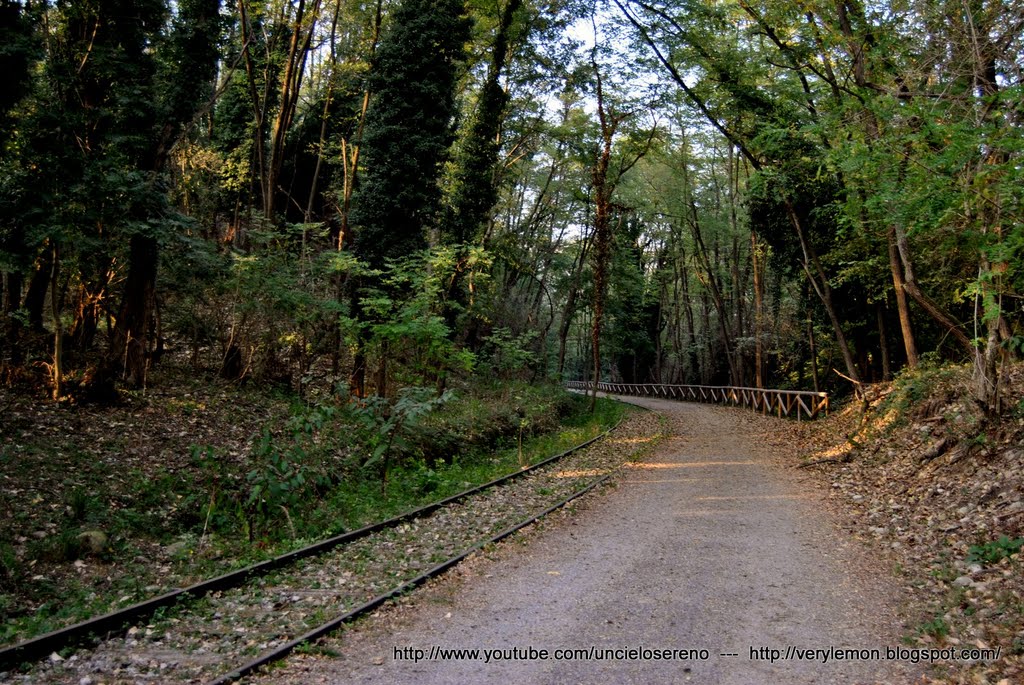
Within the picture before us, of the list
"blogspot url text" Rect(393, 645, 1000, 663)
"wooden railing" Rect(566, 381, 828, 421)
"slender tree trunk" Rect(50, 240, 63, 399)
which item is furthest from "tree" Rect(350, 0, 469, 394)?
"wooden railing" Rect(566, 381, 828, 421)

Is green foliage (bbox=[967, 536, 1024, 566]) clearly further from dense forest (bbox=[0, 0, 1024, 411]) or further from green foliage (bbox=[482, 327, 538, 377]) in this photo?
green foliage (bbox=[482, 327, 538, 377])

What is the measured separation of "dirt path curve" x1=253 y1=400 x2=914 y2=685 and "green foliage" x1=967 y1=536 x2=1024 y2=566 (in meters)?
0.85

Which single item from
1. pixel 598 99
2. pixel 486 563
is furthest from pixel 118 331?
pixel 598 99

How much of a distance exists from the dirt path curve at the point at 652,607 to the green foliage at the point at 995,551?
0.85 m

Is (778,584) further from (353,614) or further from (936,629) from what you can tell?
(353,614)

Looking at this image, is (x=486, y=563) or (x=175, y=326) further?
(x=175, y=326)

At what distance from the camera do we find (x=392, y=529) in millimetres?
7879

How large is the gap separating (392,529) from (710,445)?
10.1 meters

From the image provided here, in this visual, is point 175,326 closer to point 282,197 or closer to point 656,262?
point 282,197

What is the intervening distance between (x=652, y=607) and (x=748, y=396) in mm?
22972

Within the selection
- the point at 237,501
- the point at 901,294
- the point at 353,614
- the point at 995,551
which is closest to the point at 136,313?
the point at 237,501

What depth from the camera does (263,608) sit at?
536 centimetres

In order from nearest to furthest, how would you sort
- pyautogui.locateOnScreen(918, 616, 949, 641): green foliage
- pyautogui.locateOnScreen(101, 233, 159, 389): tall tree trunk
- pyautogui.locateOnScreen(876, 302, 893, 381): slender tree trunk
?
pyautogui.locateOnScreen(918, 616, 949, 641): green foliage, pyautogui.locateOnScreen(101, 233, 159, 389): tall tree trunk, pyautogui.locateOnScreen(876, 302, 893, 381): slender tree trunk

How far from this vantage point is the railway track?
422 cm
